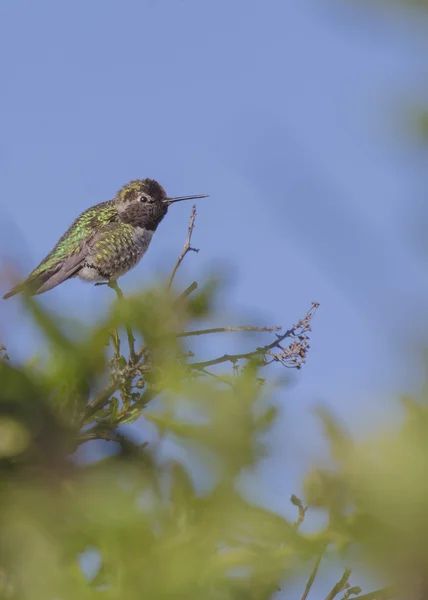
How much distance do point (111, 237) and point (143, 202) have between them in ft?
3.48

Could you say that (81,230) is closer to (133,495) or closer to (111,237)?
(111,237)

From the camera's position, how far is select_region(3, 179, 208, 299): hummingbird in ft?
26.1

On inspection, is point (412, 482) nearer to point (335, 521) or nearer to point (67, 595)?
point (335, 521)

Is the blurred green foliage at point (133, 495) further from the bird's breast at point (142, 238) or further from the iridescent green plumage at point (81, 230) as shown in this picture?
the bird's breast at point (142, 238)

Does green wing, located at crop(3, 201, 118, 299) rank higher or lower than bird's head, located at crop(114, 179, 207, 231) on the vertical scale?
lower

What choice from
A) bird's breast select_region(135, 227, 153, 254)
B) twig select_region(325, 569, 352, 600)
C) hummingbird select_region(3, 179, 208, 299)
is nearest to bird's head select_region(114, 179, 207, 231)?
hummingbird select_region(3, 179, 208, 299)

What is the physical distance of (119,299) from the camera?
3.61 feet

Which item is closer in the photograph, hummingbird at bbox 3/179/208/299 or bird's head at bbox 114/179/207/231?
hummingbird at bbox 3/179/208/299

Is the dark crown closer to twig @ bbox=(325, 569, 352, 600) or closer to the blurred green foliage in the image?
twig @ bbox=(325, 569, 352, 600)

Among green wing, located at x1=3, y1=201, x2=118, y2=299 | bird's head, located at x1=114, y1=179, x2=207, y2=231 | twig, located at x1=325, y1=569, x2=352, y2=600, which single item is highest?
bird's head, located at x1=114, y1=179, x2=207, y2=231

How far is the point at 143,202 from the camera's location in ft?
30.6

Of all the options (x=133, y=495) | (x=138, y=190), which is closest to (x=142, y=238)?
(x=138, y=190)

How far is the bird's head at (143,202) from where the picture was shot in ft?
29.7

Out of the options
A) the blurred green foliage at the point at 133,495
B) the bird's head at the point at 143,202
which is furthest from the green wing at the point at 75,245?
the blurred green foliage at the point at 133,495
